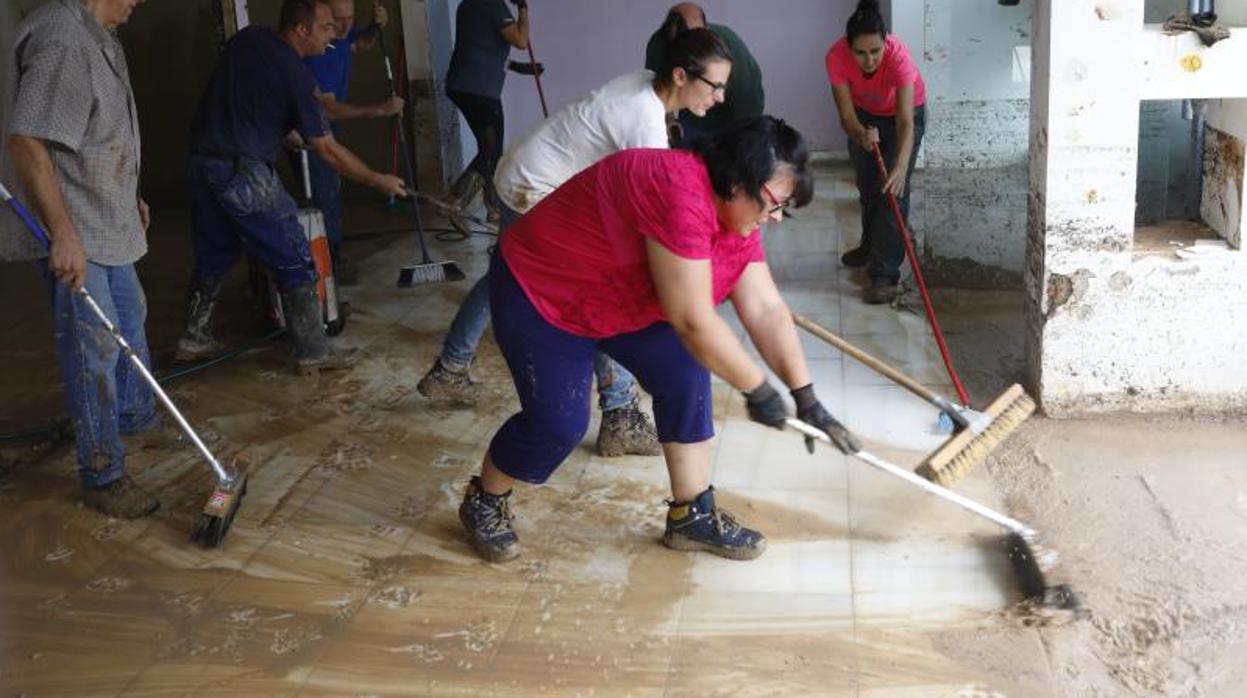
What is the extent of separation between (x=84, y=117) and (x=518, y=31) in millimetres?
3939

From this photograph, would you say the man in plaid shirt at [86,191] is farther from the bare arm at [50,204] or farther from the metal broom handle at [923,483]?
the metal broom handle at [923,483]

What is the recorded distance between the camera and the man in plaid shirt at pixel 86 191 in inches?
147

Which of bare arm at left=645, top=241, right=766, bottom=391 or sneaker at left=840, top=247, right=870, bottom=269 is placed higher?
bare arm at left=645, top=241, right=766, bottom=391

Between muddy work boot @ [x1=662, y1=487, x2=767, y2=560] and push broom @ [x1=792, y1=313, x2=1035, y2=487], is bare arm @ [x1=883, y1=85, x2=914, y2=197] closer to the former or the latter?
push broom @ [x1=792, y1=313, x2=1035, y2=487]

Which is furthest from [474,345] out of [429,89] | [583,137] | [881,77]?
[429,89]

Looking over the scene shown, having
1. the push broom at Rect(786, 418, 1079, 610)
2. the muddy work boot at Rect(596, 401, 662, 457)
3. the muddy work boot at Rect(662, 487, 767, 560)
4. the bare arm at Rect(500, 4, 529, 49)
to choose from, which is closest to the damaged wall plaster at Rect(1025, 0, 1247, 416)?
the push broom at Rect(786, 418, 1079, 610)

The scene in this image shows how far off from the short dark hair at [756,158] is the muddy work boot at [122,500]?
83.7 inches

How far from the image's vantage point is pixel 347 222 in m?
8.07

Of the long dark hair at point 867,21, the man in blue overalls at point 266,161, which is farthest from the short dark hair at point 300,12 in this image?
the long dark hair at point 867,21

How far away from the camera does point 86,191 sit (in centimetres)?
394

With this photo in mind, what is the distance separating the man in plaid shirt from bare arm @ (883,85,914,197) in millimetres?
3026

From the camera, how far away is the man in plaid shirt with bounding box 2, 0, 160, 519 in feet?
12.2

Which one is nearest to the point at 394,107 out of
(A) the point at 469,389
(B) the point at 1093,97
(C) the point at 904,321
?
(A) the point at 469,389

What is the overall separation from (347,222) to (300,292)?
2.91m
